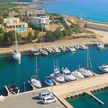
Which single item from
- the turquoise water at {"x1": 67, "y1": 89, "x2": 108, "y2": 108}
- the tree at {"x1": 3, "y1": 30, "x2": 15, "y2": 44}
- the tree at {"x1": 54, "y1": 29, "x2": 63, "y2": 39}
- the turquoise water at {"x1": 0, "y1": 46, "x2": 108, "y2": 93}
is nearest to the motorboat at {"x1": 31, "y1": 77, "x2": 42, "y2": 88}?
the turquoise water at {"x1": 0, "y1": 46, "x2": 108, "y2": 93}

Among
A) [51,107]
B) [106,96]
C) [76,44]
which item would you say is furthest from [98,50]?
[51,107]

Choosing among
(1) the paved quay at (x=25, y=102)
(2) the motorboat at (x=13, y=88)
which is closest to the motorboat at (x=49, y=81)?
(2) the motorboat at (x=13, y=88)

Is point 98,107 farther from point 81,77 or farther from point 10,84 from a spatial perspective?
point 10,84

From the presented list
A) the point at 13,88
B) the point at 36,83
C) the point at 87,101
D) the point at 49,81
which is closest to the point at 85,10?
the point at 49,81

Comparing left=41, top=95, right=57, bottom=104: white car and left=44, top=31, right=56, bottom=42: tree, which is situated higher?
left=44, top=31, right=56, bottom=42: tree

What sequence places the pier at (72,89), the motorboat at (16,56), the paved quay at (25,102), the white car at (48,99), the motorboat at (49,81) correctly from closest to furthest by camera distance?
1. the paved quay at (25,102)
2. the white car at (48,99)
3. the pier at (72,89)
4. the motorboat at (49,81)
5. the motorboat at (16,56)

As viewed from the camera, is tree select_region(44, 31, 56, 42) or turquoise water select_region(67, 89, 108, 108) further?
tree select_region(44, 31, 56, 42)

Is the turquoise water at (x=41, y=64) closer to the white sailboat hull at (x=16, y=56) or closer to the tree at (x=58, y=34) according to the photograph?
the white sailboat hull at (x=16, y=56)

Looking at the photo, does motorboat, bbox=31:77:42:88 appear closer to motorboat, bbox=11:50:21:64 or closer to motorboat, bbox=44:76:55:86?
motorboat, bbox=44:76:55:86

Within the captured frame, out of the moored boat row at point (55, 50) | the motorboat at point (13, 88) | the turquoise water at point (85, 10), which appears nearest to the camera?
the motorboat at point (13, 88)
